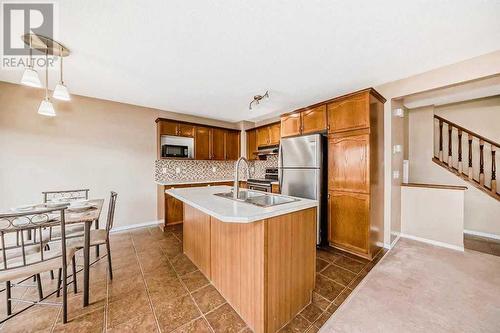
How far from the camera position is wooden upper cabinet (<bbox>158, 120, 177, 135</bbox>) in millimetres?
3861

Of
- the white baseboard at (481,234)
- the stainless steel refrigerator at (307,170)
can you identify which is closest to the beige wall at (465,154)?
the white baseboard at (481,234)

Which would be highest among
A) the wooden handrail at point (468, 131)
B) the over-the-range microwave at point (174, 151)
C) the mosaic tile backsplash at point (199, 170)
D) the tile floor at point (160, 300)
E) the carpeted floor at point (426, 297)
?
the wooden handrail at point (468, 131)

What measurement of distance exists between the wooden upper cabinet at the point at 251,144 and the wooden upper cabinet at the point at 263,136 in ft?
0.54

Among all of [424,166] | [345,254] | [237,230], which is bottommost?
[345,254]

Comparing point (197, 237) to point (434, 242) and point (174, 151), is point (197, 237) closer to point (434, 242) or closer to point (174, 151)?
point (174, 151)

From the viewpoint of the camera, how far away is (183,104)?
3775mm

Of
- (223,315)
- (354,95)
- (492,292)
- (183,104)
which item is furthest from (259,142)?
(492,292)

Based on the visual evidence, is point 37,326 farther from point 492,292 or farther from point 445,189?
point 445,189

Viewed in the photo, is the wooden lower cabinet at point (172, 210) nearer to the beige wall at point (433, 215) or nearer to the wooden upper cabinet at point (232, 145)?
the wooden upper cabinet at point (232, 145)

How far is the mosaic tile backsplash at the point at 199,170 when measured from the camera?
4133 mm

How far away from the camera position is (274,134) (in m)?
4.40

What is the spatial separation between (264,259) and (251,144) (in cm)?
395

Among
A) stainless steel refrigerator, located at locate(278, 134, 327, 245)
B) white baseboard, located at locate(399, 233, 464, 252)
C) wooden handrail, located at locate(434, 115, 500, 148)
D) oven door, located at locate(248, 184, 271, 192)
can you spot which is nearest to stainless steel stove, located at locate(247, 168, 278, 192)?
oven door, located at locate(248, 184, 271, 192)

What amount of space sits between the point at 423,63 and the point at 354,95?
764 millimetres
